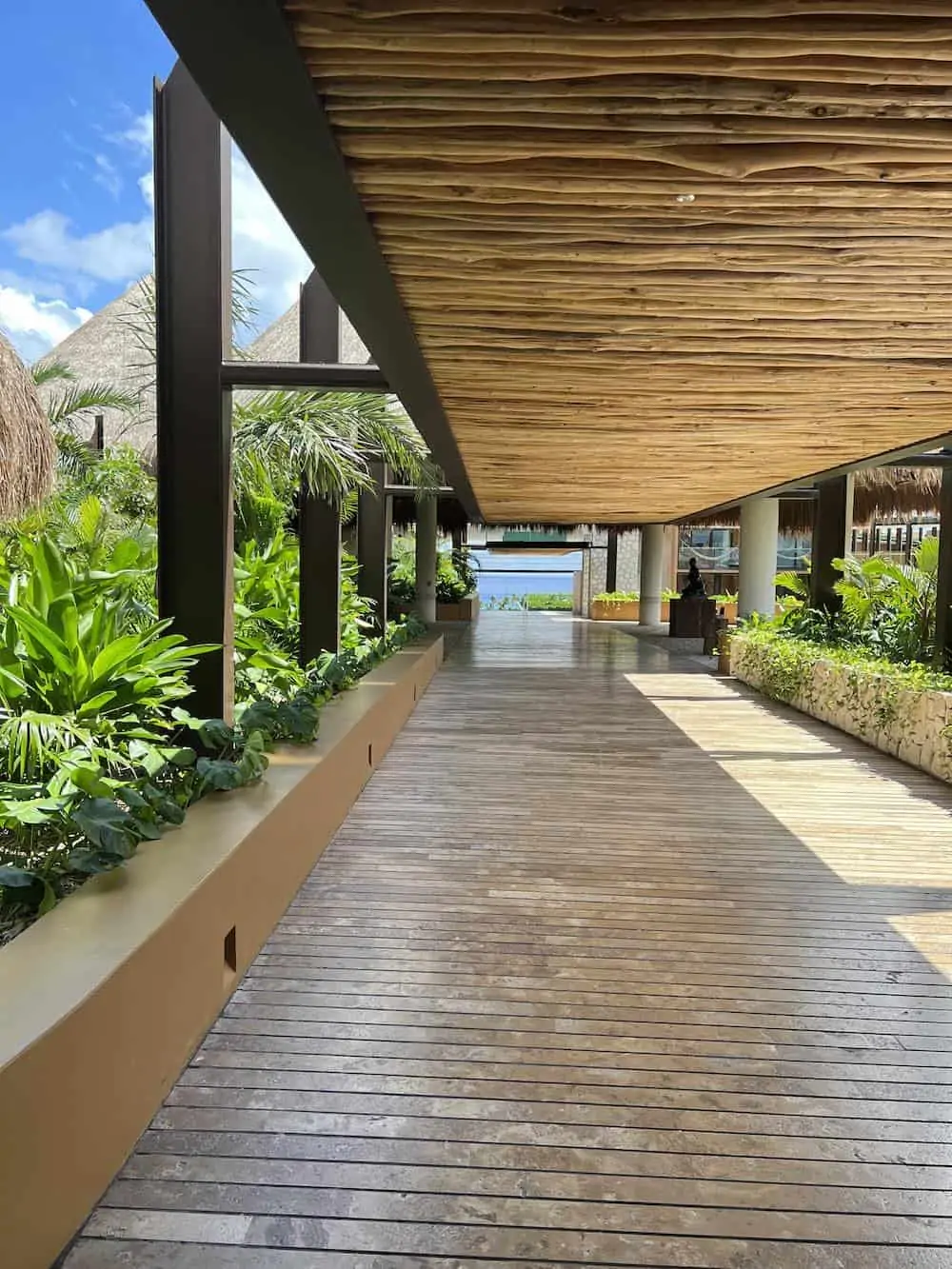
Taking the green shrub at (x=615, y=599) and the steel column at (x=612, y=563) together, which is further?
the steel column at (x=612, y=563)

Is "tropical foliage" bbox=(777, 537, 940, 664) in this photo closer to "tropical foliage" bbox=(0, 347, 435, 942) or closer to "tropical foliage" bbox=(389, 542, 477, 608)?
"tropical foliage" bbox=(0, 347, 435, 942)

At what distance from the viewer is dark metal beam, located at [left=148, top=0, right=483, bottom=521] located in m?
1.59

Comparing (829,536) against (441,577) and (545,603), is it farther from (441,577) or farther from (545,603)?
(545,603)

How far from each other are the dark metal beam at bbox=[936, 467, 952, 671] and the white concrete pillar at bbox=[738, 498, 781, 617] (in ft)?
15.0

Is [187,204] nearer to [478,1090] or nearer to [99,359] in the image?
[478,1090]

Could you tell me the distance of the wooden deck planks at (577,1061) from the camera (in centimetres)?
184

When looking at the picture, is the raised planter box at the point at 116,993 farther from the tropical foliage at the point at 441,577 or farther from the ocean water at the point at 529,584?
the ocean water at the point at 529,584

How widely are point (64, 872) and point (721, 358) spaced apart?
3360 millimetres

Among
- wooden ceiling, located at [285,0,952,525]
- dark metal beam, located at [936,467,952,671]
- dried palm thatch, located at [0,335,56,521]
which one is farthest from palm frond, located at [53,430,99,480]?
dark metal beam, located at [936,467,952,671]

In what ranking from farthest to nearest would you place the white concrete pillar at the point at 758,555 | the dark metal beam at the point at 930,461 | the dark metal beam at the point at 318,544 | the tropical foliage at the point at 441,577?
1. the tropical foliage at the point at 441,577
2. the white concrete pillar at the point at 758,555
3. the dark metal beam at the point at 930,461
4. the dark metal beam at the point at 318,544

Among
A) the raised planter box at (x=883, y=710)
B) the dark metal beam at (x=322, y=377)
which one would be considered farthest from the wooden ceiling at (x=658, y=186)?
the raised planter box at (x=883, y=710)

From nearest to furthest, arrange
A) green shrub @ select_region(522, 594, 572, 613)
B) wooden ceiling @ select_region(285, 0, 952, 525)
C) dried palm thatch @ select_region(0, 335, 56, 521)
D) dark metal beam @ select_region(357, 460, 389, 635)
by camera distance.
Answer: wooden ceiling @ select_region(285, 0, 952, 525), dried palm thatch @ select_region(0, 335, 56, 521), dark metal beam @ select_region(357, 460, 389, 635), green shrub @ select_region(522, 594, 572, 613)

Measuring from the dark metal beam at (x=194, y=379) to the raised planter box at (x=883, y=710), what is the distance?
4.31 metres

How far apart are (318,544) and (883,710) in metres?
4.24
